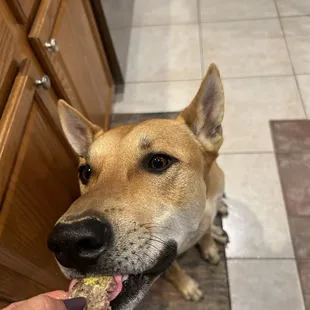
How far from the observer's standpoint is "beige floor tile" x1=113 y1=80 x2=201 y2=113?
3320 millimetres

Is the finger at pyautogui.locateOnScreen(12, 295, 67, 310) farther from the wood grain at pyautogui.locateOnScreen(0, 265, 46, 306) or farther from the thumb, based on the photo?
the wood grain at pyautogui.locateOnScreen(0, 265, 46, 306)

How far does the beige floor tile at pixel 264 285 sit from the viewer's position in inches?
89.7

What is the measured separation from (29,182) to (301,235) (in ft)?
5.83

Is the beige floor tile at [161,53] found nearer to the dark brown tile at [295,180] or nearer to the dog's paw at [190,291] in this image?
the dark brown tile at [295,180]

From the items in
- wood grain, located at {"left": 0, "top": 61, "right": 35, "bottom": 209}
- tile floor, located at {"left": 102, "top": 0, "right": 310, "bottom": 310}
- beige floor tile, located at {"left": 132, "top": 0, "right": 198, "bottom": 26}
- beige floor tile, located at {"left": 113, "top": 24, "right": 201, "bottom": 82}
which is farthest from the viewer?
beige floor tile, located at {"left": 132, "top": 0, "right": 198, "bottom": 26}

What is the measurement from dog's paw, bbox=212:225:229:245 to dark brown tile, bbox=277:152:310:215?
0.48 m

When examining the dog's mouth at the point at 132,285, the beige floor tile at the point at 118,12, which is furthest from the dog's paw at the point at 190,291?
the beige floor tile at the point at 118,12

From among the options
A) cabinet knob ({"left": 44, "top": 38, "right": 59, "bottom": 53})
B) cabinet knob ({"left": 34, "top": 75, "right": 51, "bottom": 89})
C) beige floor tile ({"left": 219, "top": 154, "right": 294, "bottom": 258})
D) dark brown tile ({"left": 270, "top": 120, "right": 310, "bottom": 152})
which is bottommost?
beige floor tile ({"left": 219, "top": 154, "right": 294, "bottom": 258})

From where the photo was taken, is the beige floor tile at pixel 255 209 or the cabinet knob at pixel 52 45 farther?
the beige floor tile at pixel 255 209

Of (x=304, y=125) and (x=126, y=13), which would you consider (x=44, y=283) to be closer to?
(x=304, y=125)

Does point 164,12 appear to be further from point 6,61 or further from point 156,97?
point 6,61

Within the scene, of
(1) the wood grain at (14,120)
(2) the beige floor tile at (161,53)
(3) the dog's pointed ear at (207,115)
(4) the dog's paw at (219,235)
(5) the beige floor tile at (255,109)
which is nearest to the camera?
(1) the wood grain at (14,120)

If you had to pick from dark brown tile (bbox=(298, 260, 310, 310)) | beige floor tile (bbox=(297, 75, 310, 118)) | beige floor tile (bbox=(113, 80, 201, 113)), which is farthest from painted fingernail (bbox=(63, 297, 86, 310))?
beige floor tile (bbox=(297, 75, 310, 118))

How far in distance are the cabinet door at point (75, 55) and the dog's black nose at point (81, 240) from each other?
986 millimetres
